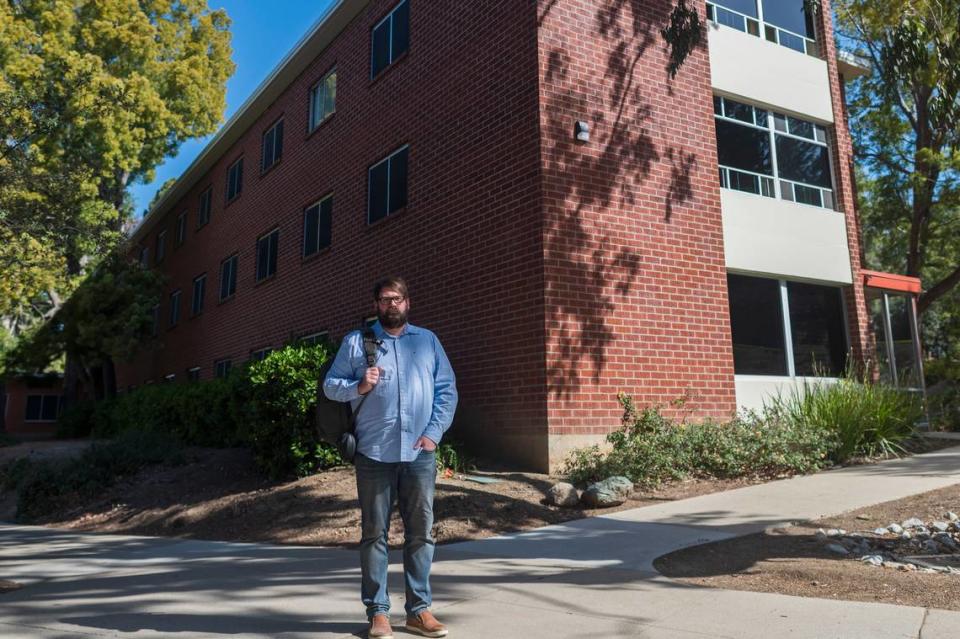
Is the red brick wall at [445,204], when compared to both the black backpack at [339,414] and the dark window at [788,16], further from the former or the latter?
the dark window at [788,16]

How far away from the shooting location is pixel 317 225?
1540 cm

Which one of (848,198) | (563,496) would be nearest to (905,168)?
(848,198)

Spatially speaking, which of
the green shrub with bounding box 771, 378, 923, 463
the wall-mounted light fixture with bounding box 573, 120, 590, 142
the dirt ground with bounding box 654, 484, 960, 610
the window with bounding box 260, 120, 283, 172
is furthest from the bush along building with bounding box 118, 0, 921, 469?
the dirt ground with bounding box 654, 484, 960, 610

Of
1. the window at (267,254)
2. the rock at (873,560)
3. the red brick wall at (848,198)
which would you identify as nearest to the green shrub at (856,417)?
the red brick wall at (848,198)

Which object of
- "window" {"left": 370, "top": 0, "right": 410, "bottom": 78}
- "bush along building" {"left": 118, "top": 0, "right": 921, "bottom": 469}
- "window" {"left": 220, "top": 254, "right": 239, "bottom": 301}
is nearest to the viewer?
"bush along building" {"left": 118, "top": 0, "right": 921, "bottom": 469}

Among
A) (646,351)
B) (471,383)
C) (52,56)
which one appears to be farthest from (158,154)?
(646,351)

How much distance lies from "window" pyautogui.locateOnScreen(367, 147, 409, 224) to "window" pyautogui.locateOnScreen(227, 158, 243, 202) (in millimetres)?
8303

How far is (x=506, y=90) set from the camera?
33.3ft

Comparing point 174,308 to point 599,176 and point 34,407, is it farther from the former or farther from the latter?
point 599,176

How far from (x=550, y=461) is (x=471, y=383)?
1947 mm

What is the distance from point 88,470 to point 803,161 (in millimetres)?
13147

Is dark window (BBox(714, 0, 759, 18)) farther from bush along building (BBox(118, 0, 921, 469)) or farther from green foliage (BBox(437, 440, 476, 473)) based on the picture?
green foliage (BBox(437, 440, 476, 473))

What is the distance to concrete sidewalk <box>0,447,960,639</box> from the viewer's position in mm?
3680

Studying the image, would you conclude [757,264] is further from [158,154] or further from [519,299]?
[158,154]
